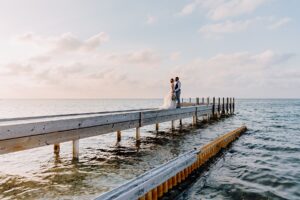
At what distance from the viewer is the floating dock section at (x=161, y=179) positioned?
4.95 meters

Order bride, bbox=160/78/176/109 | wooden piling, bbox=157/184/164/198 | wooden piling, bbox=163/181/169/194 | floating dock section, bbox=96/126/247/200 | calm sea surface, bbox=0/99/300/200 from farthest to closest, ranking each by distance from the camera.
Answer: bride, bbox=160/78/176/109 < calm sea surface, bbox=0/99/300/200 < wooden piling, bbox=163/181/169/194 < wooden piling, bbox=157/184/164/198 < floating dock section, bbox=96/126/247/200

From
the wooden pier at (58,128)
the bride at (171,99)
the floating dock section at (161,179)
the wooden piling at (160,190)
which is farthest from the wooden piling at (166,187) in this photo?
the bride at (171,99)

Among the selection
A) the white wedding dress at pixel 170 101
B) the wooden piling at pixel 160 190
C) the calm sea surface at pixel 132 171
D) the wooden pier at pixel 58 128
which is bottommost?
the calm sea surface at pixel 132 171

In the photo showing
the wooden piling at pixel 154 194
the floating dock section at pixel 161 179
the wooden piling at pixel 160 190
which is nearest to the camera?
the floating dock section at pixel 161 179

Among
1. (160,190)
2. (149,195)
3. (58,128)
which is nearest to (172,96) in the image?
(58,128)

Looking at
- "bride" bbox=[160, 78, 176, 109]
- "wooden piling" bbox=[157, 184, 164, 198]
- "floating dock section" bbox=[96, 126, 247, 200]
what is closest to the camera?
"floating dock section" bbox=[96, 126, 247, 200]

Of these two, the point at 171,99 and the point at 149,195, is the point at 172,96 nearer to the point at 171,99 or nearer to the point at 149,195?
the point at 171,99

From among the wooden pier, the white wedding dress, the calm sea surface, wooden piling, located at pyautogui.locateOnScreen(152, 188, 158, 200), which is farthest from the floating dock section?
the white wedding dress

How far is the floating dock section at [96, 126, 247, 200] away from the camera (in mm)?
4946

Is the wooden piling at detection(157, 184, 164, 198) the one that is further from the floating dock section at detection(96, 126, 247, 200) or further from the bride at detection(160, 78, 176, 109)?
the bride at detection(160, 78, 176, 109)

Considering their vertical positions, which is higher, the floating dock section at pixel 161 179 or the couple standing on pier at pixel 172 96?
the couple standing on pier at pixel 172 96

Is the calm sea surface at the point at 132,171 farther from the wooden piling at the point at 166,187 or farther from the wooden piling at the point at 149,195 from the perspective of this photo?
the wooden piling at the point at 149,195

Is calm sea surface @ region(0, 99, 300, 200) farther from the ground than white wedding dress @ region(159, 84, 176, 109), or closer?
closer

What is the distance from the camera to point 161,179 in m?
6.17
